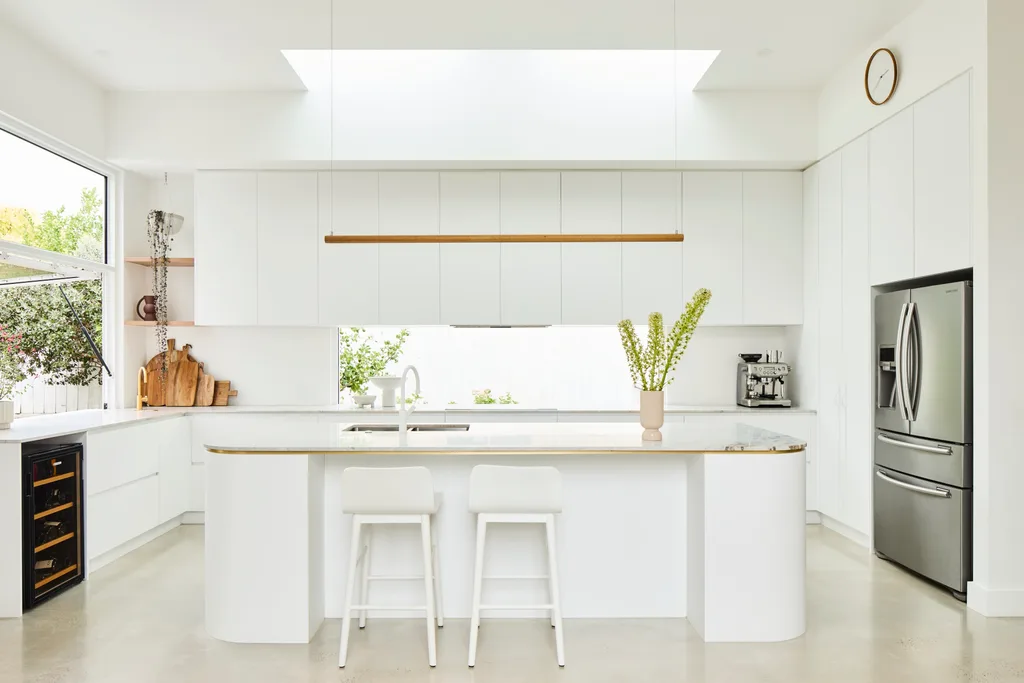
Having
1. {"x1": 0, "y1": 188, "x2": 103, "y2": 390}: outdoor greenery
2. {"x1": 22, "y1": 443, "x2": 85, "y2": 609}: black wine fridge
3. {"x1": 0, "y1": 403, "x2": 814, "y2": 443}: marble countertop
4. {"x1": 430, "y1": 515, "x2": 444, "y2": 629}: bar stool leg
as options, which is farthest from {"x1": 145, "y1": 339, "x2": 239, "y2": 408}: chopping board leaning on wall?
{"x1": 430, "y1": 515, "x2": 444, "y2": 629}: bar stool leg

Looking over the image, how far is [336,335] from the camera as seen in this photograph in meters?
6.05

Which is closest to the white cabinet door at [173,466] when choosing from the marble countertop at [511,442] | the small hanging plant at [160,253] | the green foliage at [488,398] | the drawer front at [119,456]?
the drawer front at [119,456]

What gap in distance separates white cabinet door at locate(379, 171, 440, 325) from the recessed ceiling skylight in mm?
745

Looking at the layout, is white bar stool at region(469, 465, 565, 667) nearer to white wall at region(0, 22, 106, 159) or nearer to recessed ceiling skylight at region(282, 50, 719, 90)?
recessed ceiling skylight at region(282, 50, 719, 90)

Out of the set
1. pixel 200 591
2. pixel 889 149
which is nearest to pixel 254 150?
pixel 200 591

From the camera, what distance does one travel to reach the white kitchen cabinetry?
4.99m

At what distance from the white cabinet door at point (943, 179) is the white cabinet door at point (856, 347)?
0.57m

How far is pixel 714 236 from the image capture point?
220 inches

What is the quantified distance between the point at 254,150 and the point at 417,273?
1.47 meters

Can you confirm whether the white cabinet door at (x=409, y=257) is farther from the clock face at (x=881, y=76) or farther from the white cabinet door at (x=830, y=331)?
the clock face at (x=881, y=76)

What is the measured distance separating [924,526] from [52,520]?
15.4 ft

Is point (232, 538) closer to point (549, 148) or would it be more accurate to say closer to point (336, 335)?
point (336, 335)

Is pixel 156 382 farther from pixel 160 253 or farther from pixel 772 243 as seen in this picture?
pixel 772 243

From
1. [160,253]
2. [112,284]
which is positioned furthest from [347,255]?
[112,284]
